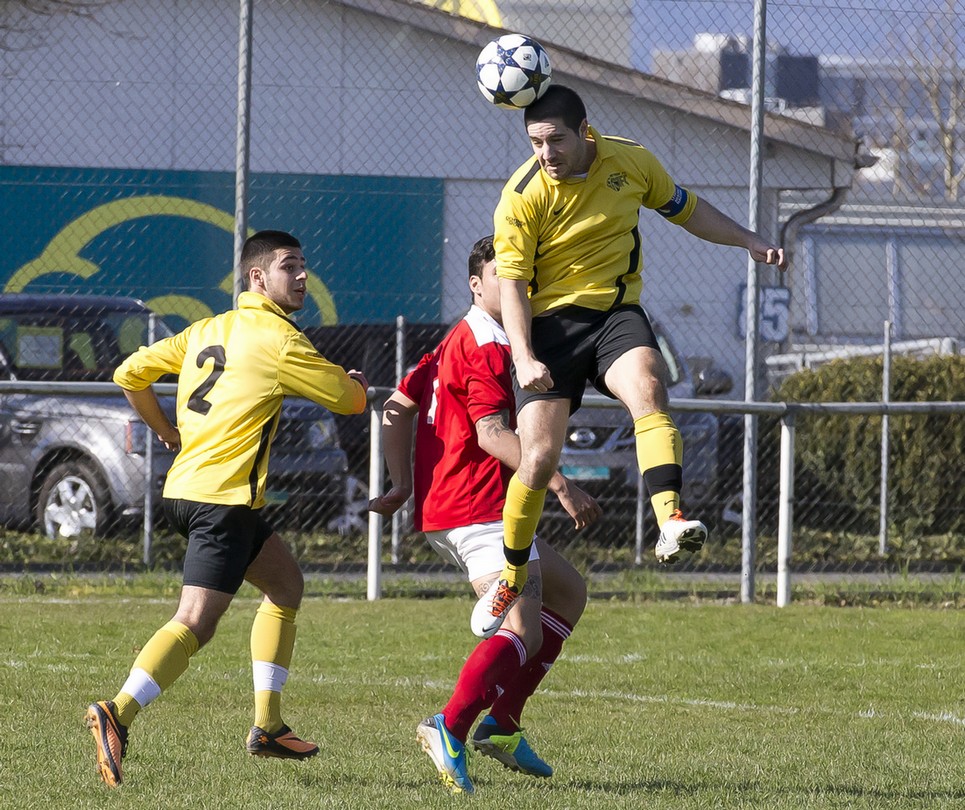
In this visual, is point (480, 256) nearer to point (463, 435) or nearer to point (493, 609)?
point (463, 435)

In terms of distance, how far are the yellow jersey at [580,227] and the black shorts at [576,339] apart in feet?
0.13

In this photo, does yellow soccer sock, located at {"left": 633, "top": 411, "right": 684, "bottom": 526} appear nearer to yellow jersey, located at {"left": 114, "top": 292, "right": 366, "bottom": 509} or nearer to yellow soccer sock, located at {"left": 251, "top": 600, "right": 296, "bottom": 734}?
yellow jersey, located at {"left": 114, "top": 292, "right": 366, "bottom": 509}

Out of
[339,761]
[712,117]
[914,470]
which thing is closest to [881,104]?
[712,117]

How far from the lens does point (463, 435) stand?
5.51 m

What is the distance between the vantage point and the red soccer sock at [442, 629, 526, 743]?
517cm

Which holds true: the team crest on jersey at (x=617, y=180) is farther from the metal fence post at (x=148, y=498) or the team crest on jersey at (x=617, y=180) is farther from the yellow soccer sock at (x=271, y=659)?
the metal fence post at (x=148, y=498)

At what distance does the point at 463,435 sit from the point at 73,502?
6.54m

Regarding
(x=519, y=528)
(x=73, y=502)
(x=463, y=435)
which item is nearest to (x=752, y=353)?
(x=73, y=502)

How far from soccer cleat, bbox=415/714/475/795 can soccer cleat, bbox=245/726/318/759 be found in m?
0.46

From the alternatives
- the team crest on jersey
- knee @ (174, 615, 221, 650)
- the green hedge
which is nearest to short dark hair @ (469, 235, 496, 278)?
the team crest on jersey

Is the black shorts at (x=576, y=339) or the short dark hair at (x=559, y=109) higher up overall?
the short dark hair at (x=559, y=109)

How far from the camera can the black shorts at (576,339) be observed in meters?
5.55

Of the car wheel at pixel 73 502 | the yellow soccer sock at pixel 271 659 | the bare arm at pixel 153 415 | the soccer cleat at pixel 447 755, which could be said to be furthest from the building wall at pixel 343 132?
the soccer cleat at pixel 447 755

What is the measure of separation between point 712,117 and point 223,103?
4.81m
